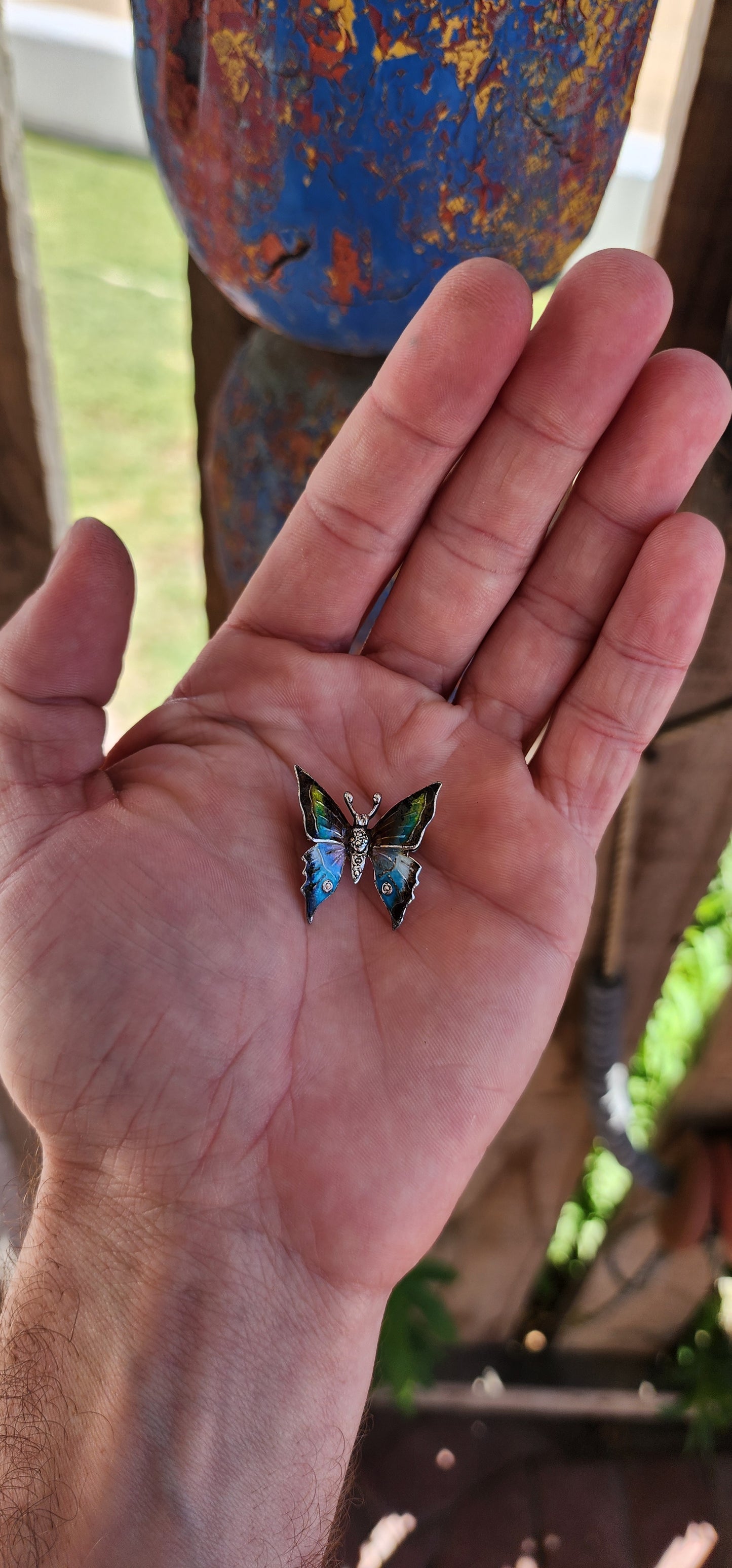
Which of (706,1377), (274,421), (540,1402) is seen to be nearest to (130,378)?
(274,421)

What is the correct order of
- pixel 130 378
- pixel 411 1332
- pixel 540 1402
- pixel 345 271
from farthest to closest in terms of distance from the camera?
pixel 130 378 → pixel 540 1402 → pixel 411 1332 → pixel 345 271

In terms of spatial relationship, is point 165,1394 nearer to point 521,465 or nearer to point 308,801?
point 308,801

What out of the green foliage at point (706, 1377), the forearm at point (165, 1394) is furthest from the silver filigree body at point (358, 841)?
the green foliage at point (706, 1377)

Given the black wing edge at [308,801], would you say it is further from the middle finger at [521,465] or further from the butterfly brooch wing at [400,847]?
the middle finger at [521,465]

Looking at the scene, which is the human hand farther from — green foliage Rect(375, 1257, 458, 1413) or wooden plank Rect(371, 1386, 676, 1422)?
wooden plank Rect(371, 1386, 676, 1422)

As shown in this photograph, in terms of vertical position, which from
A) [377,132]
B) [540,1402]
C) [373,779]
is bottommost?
[540,1402]
